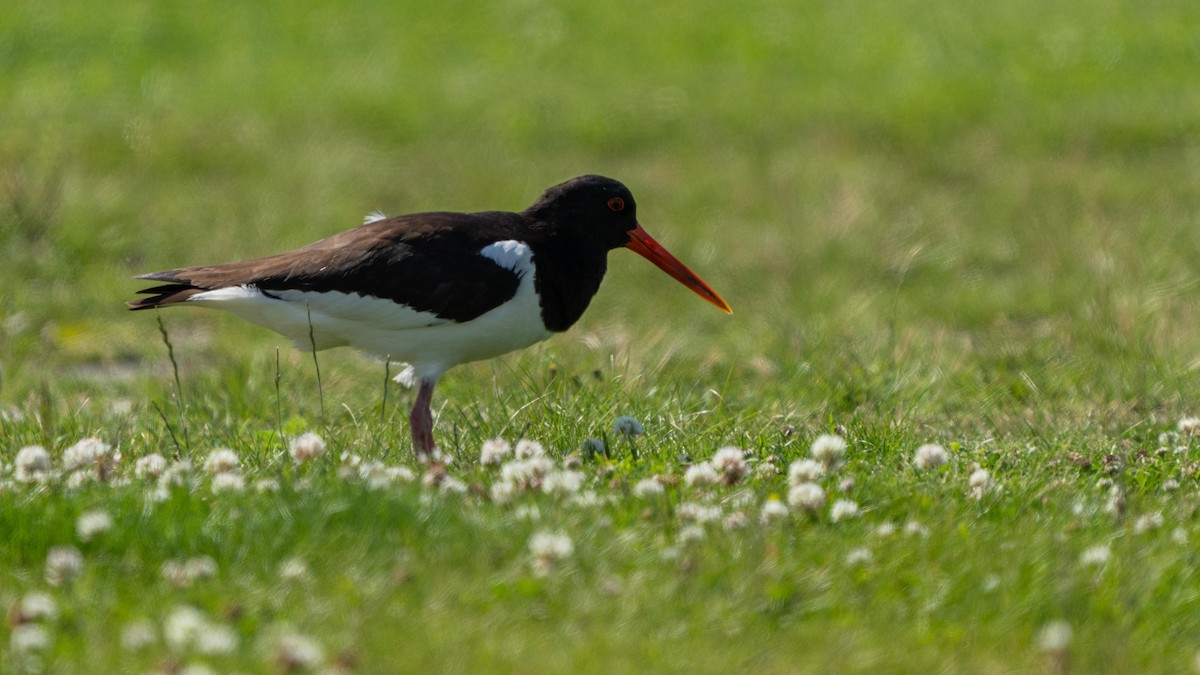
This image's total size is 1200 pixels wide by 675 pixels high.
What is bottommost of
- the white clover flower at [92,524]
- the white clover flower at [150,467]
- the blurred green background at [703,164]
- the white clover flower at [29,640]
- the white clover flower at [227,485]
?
the blurred green background at [703,164]

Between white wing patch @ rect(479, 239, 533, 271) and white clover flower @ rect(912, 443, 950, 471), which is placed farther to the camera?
white wing patch @ rect(479, 239, 533, 271)

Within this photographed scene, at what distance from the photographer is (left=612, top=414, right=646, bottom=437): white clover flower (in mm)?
5523

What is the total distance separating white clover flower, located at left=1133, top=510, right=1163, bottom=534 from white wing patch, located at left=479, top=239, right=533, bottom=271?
2.76 metres

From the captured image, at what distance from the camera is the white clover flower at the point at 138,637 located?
347 centimetres

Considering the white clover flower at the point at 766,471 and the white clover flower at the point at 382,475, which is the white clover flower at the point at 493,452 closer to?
the white clover flower at the point at 382,475

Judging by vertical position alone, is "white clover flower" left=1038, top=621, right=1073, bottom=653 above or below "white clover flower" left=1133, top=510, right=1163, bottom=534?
above

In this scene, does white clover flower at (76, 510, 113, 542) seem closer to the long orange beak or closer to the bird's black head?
the bird's black head

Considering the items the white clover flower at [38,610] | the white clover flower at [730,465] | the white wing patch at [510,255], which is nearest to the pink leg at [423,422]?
the white wing patch at [510,255]

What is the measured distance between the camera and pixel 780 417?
618cm

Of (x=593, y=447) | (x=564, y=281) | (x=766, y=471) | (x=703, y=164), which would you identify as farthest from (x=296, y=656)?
(x=703, y=164)

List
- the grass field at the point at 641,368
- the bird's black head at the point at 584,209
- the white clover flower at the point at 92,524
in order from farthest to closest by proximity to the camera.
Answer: the bird's black head at the point at 584,209 → the white clover flower at the point at 92,524 → the grass field at the point at 641,368

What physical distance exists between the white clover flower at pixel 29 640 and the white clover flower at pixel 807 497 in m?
2.10

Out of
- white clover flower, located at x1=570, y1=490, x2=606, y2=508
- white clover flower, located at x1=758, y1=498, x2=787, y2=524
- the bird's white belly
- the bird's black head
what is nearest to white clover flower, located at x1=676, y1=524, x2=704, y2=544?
white clover flower, located at x1=758, y1=498, x2=787, y2=524

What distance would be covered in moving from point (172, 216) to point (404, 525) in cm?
924
